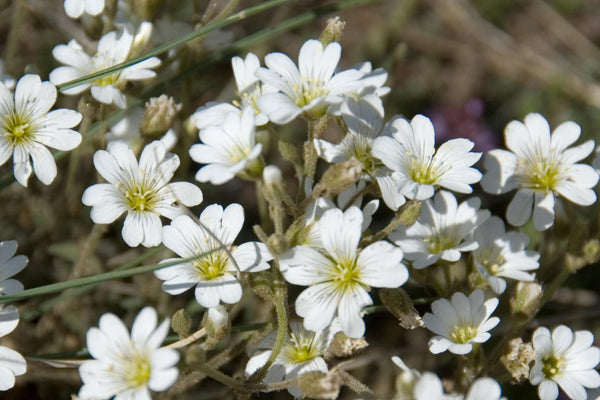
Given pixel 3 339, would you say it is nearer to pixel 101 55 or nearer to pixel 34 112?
pixel 34 112

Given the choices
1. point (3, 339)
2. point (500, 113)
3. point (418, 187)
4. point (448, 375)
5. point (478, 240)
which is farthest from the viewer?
point (500, 113)

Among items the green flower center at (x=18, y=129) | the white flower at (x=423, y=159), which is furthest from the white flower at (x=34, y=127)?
the white flower at (x=423, y=159)

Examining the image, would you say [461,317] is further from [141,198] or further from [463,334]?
[141,198]

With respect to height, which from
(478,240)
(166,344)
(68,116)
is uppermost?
(68,116)

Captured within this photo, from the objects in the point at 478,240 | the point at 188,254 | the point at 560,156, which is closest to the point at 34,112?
the point at 188,254

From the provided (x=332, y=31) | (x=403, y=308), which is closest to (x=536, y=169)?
(x=403, y=308)

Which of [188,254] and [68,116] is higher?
[68,116]
